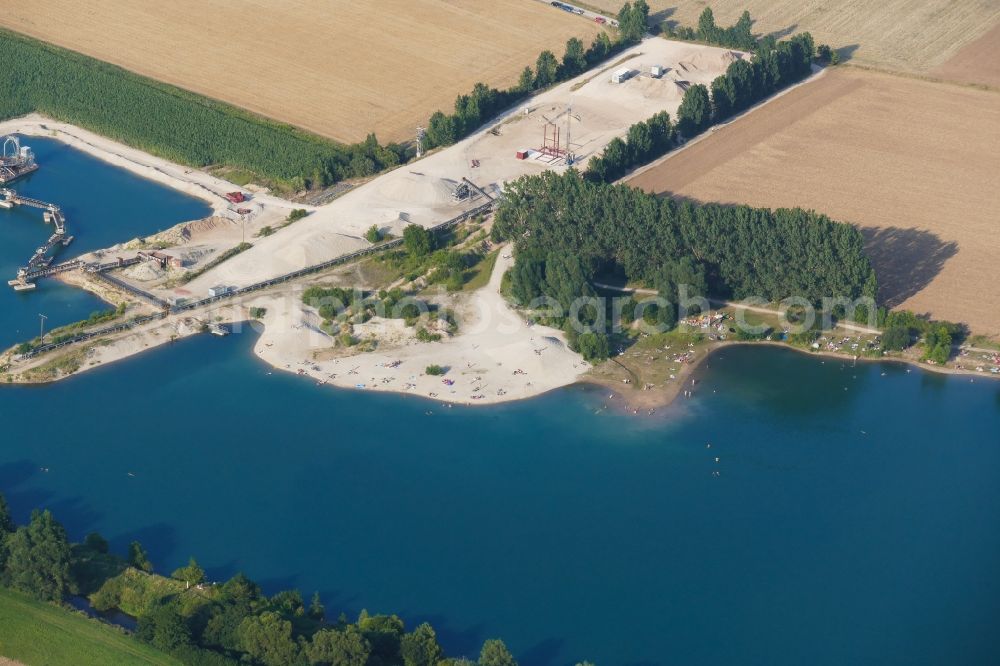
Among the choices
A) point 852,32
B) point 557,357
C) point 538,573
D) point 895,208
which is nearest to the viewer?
Result: point 538,573

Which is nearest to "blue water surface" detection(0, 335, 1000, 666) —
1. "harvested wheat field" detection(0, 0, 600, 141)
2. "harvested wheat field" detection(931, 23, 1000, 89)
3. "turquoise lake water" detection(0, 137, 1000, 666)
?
"turquoise lake water" detection(0, 137, 1000, 666)

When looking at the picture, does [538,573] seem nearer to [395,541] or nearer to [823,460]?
[395,541]

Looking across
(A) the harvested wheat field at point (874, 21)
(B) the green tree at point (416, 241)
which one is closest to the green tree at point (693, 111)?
(A) the harvested wheat field at point (874, 21)

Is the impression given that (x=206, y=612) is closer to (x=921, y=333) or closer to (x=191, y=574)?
(x=191, y=574)

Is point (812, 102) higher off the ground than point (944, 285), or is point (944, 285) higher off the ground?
point (812, 102)

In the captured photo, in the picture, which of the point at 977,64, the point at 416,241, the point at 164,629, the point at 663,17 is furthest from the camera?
the point at 663,17

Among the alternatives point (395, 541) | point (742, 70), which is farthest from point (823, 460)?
point (742, 70)

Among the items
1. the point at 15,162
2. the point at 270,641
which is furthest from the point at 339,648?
the point at 15,162
